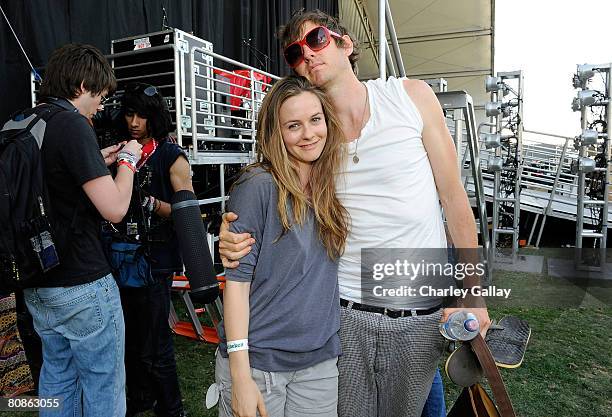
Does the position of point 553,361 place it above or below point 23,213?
below

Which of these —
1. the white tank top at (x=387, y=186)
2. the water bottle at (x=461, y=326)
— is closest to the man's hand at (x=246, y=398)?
the white tank top at (x=387, y=186)

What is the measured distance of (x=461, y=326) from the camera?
4.15 feet

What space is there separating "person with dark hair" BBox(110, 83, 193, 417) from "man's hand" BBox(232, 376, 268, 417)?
3.67ft

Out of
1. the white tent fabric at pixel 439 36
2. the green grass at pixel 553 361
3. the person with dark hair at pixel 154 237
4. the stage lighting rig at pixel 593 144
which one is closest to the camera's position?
the person with dark hair at pixel 154 237

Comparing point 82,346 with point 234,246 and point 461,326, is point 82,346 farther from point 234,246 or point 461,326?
point 461,326

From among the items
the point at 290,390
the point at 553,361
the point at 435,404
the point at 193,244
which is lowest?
the point at 553,361

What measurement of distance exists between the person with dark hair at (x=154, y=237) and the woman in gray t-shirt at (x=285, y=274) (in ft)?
3.43

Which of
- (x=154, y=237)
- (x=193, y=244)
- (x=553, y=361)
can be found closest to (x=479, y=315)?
(x=193, y=244)

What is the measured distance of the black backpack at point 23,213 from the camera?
4.65ft

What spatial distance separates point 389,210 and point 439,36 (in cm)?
1569

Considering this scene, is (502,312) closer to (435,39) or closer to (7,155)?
(7,155)

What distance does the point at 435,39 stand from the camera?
15344 millimetres

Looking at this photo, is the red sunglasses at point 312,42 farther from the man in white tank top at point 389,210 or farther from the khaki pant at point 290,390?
the khaki pant at point 290,390

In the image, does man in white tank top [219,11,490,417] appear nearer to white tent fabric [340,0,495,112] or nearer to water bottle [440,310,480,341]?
water bottle [440,310,480,341]
